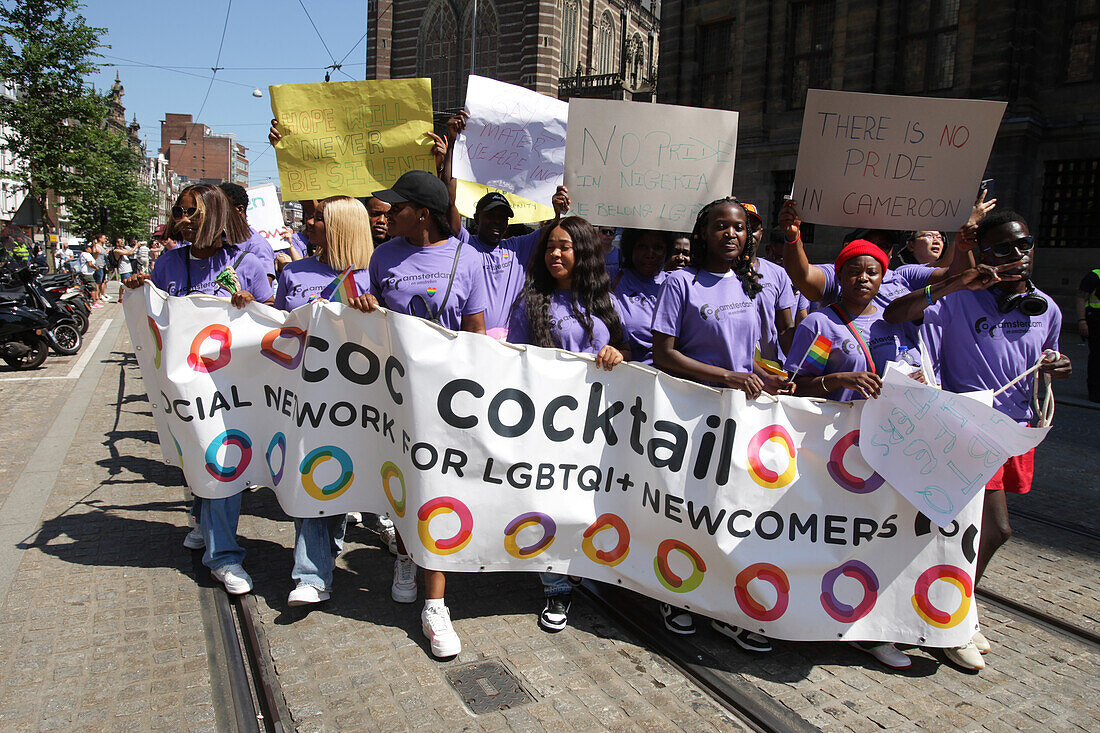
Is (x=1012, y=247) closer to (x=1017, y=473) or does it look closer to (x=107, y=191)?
(x=1017, y=473)

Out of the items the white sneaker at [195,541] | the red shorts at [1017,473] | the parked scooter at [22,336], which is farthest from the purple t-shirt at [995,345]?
the parked scooter at [22,336]

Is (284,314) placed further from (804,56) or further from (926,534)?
(804,56)

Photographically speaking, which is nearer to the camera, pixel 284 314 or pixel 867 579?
pixel 867 579

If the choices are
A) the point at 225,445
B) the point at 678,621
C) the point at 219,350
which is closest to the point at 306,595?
the point at 225,445

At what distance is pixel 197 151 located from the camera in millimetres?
115250

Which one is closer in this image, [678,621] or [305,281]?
[678,621]

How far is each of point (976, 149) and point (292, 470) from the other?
172 inches

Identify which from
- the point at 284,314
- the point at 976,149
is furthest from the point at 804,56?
the point at 284,314

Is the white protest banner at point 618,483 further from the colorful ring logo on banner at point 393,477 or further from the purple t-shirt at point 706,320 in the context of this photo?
the purple t-shirt at point 706,320

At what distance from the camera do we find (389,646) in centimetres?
362

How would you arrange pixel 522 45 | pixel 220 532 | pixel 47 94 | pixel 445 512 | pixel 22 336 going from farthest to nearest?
pixel 522 45 → pixel 47 94 → pixel 22 336 → pixel 220 532 → pixel 445 512

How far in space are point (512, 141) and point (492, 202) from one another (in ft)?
1.79

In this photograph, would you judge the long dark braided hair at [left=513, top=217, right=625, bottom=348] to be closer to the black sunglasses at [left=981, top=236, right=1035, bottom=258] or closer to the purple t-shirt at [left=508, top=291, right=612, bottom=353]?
the purple t-shirt at [left=508, top=291, right=612, bottom=353]

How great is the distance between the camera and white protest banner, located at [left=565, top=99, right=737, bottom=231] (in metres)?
4.95
